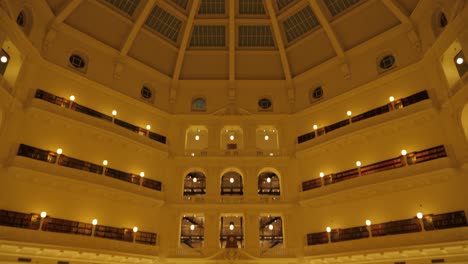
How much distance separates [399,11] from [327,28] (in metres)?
4.40

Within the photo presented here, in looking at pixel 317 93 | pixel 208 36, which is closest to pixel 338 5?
pixel 317 93

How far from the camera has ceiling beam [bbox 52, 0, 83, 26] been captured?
1986cm

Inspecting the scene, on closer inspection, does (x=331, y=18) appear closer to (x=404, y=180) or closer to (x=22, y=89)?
(x=404, y=180)

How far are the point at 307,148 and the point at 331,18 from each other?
364 inches

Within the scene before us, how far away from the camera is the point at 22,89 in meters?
18.0

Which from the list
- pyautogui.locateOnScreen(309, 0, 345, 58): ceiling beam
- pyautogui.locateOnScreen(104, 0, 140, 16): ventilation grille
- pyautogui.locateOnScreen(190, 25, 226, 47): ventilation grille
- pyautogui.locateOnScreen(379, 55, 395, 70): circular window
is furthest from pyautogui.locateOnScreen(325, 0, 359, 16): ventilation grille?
pyautogui.locateOnScreen(104, 0, 140, 16): ventilation grille

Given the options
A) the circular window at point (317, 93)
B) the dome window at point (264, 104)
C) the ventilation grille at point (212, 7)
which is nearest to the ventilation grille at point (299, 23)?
the circular window at point (317, 93)

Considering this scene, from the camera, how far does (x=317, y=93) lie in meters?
24.0

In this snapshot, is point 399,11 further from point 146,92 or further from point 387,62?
point 146,92

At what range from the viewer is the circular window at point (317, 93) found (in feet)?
78.0

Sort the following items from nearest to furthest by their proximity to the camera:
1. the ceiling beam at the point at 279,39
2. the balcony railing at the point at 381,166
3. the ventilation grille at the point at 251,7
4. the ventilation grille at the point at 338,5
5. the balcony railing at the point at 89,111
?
the balcony railing at the point at 381,166, the balcony railing at the point at 89,111, the ventilation grille at the point at 338,5, the ceiling beam at the point at 279,39, the ventilation grille at the point at 251,7

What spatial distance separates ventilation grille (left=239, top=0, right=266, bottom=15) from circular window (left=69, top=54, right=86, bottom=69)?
1171 centimetres

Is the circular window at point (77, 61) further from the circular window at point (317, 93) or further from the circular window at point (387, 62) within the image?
the circular window at point (387, 62)

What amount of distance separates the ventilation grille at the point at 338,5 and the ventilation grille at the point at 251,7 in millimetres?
4720
